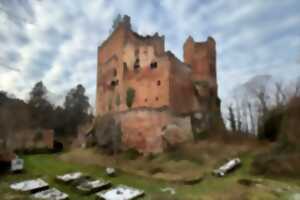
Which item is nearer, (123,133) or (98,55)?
(123,133)

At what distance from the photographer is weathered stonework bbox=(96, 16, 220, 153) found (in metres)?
22.6

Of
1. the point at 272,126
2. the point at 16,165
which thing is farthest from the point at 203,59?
the point at 16,165

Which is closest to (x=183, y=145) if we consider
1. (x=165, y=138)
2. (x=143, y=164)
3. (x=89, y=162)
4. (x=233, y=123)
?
(x=165, y=138)

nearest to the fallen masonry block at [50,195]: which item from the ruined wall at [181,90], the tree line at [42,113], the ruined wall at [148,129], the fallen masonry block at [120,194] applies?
the fallen masonry block at [120,194]

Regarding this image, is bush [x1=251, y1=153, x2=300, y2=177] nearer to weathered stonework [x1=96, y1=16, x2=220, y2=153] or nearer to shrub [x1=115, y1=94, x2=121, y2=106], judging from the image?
weathered stonework [x1=96, y1=16, x2=220, y2=153]

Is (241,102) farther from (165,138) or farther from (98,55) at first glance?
(98,55)

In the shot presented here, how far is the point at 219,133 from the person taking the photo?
25.4m

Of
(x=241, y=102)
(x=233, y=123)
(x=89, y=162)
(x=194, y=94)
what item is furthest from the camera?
(x=241, y=102)

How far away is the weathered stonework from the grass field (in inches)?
221

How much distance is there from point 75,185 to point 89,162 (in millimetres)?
6971

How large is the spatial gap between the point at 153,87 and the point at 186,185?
49.8 ft

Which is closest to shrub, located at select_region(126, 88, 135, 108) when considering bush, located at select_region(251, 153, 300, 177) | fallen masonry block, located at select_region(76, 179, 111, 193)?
fallen masonry block, located at select_region(76, 179, 111, 193)

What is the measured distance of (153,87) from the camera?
2823cm

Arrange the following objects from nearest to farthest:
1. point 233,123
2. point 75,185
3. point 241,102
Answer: point 75,185, point 233,123, point 241,102
